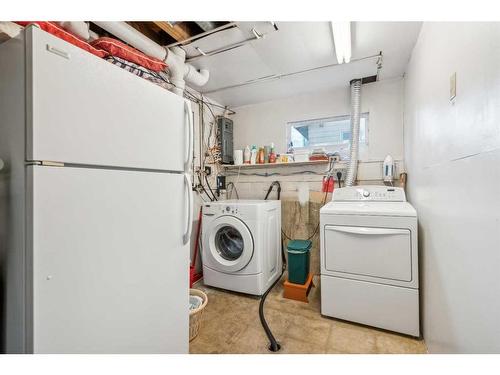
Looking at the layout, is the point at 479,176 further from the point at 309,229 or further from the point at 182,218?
the point at 309,229

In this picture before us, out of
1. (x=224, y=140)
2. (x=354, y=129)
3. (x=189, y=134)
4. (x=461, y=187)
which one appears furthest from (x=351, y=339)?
(x=224, y=140)

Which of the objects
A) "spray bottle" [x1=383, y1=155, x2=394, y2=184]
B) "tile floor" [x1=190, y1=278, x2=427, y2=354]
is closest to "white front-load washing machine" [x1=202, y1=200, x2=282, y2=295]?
"tile floor" [x1=190, y1=278, x2=427, y2=354]

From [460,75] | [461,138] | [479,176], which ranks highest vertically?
[460,75]

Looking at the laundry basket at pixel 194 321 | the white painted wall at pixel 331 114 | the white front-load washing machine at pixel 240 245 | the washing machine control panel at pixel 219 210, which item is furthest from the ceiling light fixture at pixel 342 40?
the laundry basket at pixel 194 321

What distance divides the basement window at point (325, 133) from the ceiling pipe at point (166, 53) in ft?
4.39

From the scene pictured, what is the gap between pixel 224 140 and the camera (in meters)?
3.07

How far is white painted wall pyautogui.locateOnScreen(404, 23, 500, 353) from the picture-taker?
0.74 metres

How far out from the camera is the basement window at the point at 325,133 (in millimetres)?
2715

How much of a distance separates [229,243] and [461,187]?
202cm

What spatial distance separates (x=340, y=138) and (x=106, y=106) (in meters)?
2.57

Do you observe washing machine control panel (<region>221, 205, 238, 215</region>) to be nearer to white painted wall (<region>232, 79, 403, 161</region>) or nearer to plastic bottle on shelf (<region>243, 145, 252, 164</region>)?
plastic bottle on shelf (<region>243, 145, 252, 164</region>)

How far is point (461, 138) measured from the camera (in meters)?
0.95

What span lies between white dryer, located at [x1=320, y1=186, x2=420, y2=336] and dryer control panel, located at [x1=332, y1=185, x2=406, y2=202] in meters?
0.52
